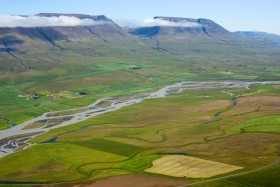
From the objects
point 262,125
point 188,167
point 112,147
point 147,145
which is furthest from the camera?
point 262,125

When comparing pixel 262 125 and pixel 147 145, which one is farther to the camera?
pixel 262 125

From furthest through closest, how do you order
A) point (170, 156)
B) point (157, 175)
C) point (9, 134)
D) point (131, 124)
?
point (131, 124)
point (9, 134)
point (170, 156)
point (157, 175)

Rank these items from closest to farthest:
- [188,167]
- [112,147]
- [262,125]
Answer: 1. [188,167]
2. [112,147]
3. [262,125]

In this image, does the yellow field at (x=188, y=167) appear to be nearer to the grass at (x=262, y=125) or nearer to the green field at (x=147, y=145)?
the green field at (x=147, y=145)

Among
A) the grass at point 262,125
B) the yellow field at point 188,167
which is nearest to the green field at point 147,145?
the grass at point 262,125

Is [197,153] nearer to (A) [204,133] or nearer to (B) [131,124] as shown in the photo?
(A) [204,133]

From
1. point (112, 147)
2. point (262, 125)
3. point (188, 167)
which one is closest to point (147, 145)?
point (112, 147)

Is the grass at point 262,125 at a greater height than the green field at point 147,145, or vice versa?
the grass at point 262,125

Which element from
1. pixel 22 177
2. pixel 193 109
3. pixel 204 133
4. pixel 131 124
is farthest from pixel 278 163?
pixel 193 109

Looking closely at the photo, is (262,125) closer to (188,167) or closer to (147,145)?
(147,145)
